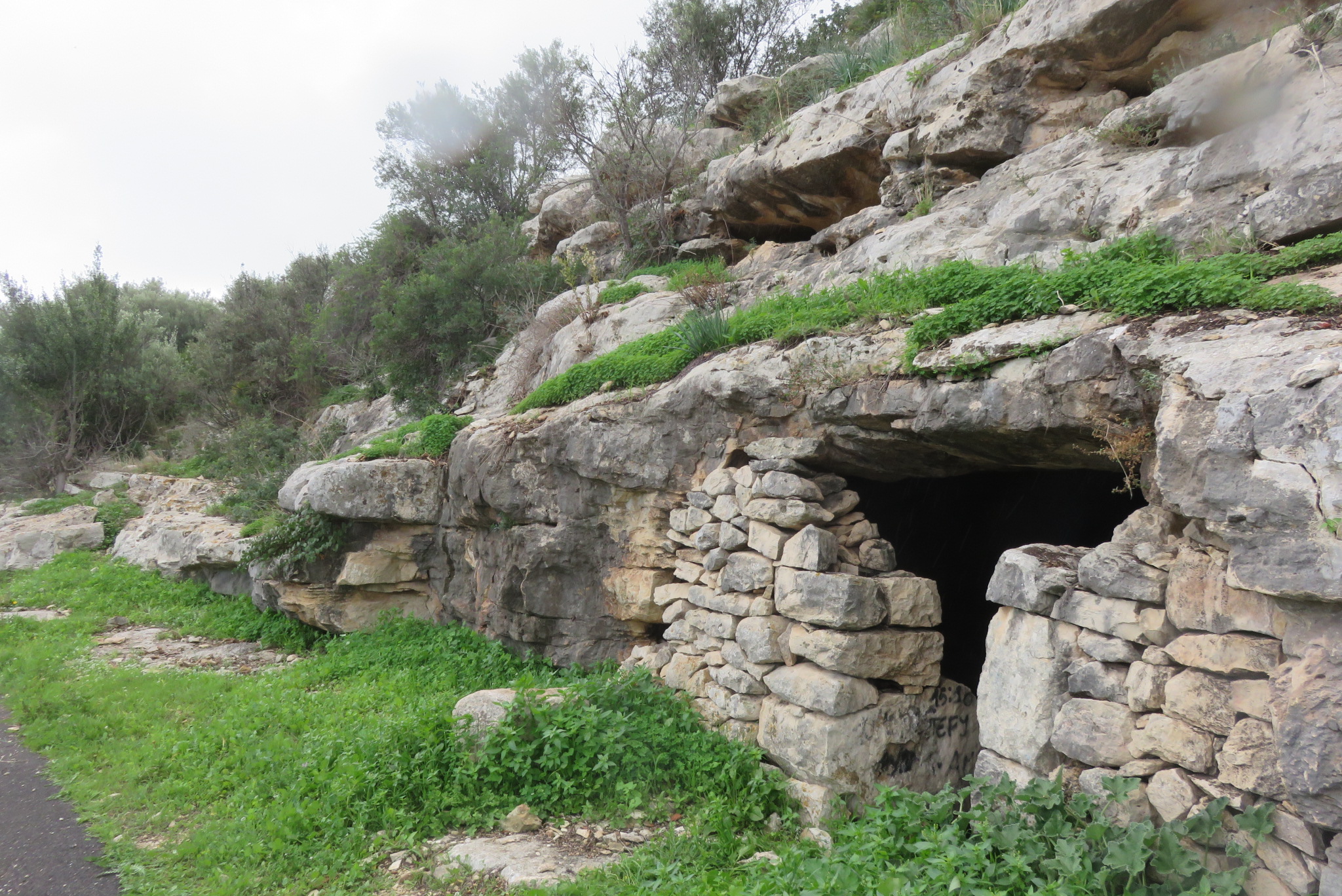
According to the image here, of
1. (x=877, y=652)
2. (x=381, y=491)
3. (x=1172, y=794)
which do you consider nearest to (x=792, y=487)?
(x=877, y=652)

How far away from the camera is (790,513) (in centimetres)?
539

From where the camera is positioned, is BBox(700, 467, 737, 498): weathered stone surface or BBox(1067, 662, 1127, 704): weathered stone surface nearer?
BBox(1067, 662, 1127, 704): weathered stone surface

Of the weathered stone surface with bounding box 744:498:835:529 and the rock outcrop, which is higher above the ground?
the weathered stone surface with bounding box 744:498:835:529

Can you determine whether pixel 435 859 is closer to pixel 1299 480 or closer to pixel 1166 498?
pixel 1166 498

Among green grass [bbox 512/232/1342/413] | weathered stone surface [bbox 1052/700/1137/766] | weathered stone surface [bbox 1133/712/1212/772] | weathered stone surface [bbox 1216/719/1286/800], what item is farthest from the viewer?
green grass [bbox 512/232/1342/413]

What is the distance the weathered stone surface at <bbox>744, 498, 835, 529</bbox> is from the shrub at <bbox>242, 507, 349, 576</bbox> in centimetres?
598

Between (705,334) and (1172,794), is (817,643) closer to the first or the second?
(1172,794)

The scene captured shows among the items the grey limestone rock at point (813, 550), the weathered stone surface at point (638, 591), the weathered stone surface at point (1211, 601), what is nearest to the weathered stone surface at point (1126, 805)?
the weathered stone surface at point (1211, 601)

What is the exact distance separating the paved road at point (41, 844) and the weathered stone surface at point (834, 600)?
494 cm

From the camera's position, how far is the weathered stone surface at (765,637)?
5.37 m

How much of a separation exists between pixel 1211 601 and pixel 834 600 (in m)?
2.16

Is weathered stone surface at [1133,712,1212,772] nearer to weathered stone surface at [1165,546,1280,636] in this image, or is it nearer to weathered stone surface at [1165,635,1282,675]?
weathered stone surface at [1165,635,1282,675]

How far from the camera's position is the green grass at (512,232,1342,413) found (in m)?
3.84

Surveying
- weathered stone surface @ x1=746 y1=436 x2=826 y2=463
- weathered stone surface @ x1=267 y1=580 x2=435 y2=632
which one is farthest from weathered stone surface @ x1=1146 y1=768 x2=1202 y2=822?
weathered stone surface @ x1=267 y1=580 x2=435 y2=632
